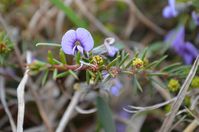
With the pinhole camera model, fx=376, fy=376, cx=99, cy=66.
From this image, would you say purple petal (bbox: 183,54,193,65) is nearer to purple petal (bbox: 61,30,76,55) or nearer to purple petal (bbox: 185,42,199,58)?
purple petal (bbox: 185,42,199,58)

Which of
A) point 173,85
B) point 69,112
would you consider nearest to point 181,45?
point 173,85

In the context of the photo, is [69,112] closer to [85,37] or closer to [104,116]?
[104,116]

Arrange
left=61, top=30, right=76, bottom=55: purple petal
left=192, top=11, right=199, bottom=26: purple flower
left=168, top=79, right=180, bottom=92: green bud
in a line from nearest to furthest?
left=61, top=30, right=76, bottom=55: purple petal, left=168, top=79, right=180, bottom=92: green bud, left=192, top=11, right=199, bottom=26: purple flower

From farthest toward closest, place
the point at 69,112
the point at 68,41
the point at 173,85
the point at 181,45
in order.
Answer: the point at 181,45, the point at 69,112, the point at 173,85, the point at 68,41

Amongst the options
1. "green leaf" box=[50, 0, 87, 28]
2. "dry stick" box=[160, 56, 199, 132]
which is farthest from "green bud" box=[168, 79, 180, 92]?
"green leaf" box=[50, 0, 87, 28]

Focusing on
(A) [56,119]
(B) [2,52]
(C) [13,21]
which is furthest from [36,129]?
(C) [13,21]

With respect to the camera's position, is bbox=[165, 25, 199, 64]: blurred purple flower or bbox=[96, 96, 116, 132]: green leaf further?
bbox=[165, 25, 199, 64]: blurred purple flower

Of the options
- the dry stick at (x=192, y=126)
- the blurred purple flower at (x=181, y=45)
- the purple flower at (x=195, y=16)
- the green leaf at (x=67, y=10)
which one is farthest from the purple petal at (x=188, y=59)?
the green leaf at (x=67, y=10)

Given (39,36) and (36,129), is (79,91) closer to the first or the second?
(36,129)
